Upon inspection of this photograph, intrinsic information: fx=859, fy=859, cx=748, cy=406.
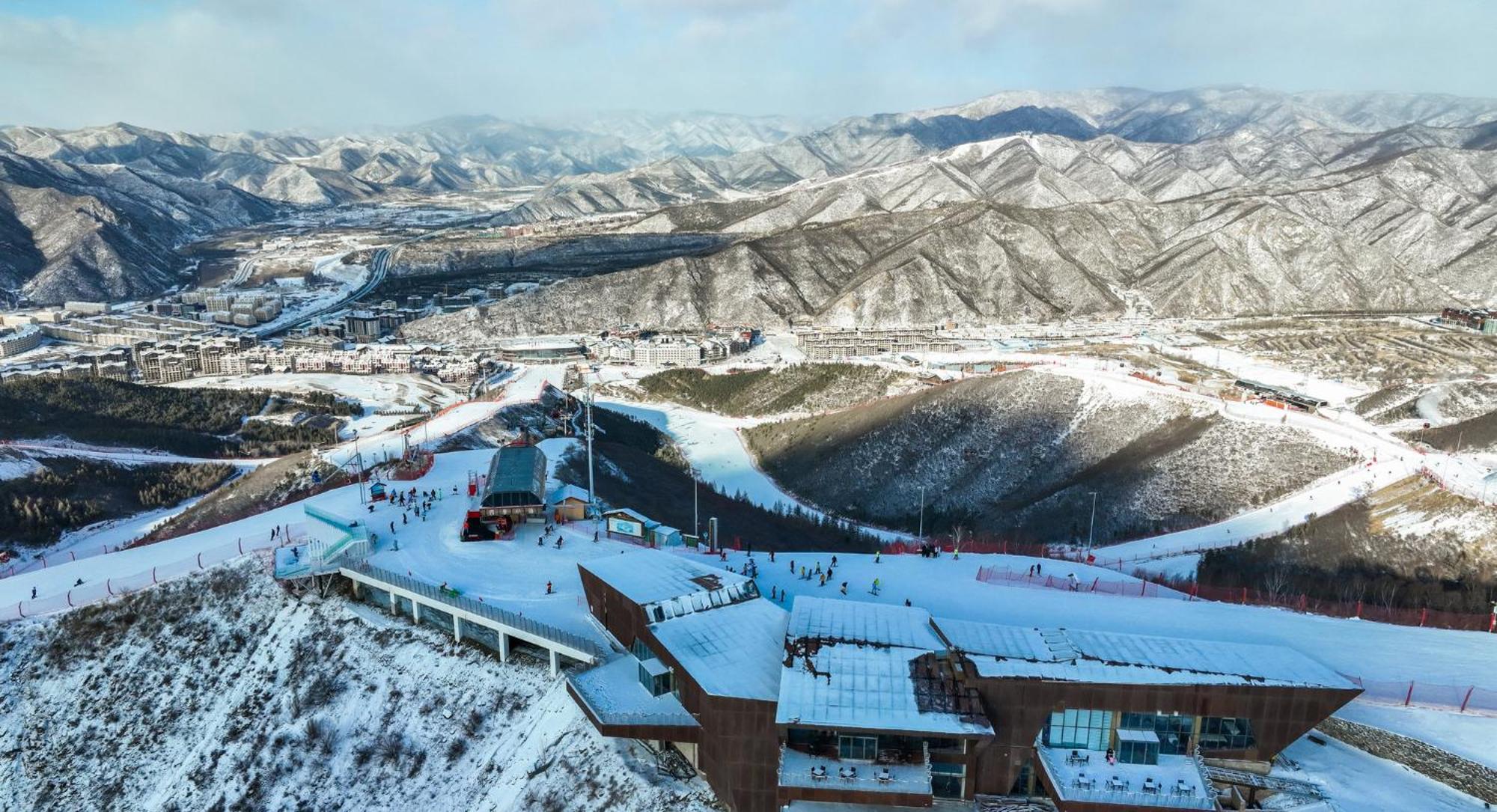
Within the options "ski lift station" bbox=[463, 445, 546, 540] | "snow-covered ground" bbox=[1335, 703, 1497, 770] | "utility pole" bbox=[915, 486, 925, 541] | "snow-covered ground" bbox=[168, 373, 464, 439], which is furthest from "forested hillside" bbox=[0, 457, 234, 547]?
"snow-covered ground" bbox=[1335, 703, 1497, 770]

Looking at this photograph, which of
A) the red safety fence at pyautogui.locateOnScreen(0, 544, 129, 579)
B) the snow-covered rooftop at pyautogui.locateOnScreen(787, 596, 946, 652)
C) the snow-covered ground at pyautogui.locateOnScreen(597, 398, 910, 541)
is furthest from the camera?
the snow-covered ground at pyautogui.locateOnScreen(597, 398, 910, 541)

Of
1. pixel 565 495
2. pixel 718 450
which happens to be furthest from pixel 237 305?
pixel 565 495

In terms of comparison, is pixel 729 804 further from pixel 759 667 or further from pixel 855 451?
pixel 855 451

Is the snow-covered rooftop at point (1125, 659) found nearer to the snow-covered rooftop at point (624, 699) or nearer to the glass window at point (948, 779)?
the glass window at point (948, 779)

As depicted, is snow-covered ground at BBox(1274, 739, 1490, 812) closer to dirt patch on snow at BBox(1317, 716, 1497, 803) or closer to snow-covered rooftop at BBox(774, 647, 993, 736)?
dirt patch on snow at BBox(1317, 716, 1497, 803)

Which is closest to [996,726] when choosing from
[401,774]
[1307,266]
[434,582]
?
[401,774]

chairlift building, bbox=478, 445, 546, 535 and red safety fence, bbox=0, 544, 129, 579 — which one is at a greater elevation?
chairlift building, bbox=478, 445, 546, 535

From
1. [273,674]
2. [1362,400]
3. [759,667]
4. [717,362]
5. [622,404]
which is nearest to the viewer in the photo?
[759,667]
